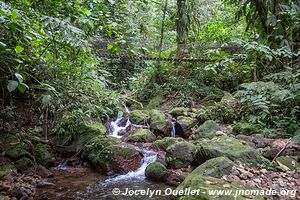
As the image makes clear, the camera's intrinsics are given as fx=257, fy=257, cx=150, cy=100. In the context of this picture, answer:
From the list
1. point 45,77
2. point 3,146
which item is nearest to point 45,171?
point 3,146

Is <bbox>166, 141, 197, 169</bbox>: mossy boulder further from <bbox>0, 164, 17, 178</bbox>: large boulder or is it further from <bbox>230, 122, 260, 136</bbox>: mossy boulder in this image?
<bbox>0, 164, 17, 178</bbox>: large boulder

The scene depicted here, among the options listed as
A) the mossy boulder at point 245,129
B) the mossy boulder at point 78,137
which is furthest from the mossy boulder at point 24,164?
the mossy boulder at point 245,129

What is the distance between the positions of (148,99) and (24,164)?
5.71 m

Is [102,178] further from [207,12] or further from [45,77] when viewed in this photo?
[207,12]

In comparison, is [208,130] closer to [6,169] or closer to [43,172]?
[43,172]

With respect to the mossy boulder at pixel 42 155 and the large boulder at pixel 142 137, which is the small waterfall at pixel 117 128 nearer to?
the large boulder at pixel 142 137

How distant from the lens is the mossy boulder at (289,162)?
317 cm

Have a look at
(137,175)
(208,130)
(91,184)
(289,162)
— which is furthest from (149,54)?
(289,162)

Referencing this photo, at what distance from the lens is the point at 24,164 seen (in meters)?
4.55

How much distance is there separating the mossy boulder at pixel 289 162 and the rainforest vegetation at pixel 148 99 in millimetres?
12

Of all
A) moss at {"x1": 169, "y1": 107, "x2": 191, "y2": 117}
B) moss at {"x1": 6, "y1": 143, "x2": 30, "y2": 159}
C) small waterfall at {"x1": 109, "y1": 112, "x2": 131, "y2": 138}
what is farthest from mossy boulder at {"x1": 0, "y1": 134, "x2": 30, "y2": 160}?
moss at {"x1": 169, "y1": 107, "x2": 191, "y2": 117}

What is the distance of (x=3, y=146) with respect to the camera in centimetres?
465

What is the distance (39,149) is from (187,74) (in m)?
5.93

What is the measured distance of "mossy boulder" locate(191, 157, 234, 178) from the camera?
3.13 m
